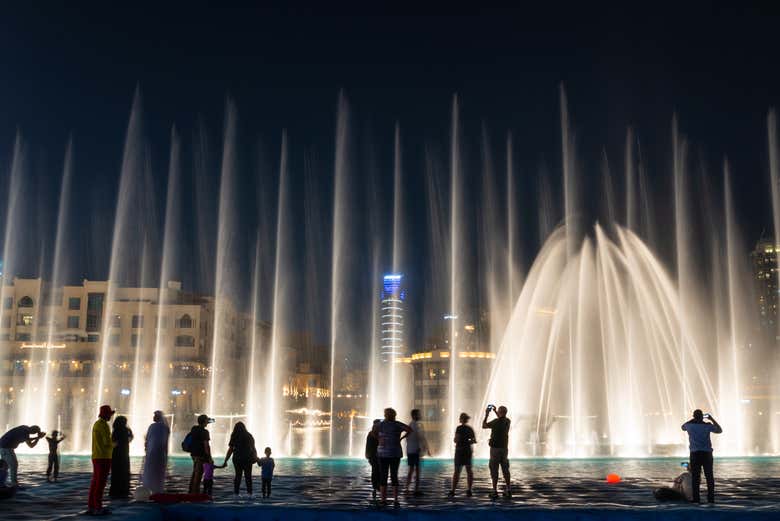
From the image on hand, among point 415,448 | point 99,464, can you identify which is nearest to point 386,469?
point 415,448

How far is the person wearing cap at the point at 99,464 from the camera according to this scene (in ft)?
32.8

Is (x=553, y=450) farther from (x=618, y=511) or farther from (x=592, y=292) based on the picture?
(x=618, y=511)

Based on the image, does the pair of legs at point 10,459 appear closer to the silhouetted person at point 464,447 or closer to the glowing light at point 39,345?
the silhouetted person at point 464,447

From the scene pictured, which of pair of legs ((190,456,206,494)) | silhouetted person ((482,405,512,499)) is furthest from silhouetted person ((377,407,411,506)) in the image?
pair of legs ((190,456,206,494))

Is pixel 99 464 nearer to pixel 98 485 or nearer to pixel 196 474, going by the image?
pixel 98 485

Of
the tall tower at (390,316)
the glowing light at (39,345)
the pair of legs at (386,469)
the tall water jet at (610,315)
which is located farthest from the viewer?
the tall tower at (390,316)

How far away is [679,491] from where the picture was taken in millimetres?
12703

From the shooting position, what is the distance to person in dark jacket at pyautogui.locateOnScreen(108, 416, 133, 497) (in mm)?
12852

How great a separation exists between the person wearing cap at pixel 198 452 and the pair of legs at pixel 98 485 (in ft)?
7.27

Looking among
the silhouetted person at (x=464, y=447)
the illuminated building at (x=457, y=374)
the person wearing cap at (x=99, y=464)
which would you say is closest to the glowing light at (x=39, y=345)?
the illuminated building at (x=457, y=374)

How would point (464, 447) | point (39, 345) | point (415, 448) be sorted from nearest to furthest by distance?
point (464, 447) → point (415, 448) → point (39, 345)

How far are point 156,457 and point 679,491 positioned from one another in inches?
323

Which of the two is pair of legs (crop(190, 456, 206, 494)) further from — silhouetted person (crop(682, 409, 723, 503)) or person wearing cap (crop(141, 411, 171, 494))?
silhouetted person (crop(682, 409, 723, 503))

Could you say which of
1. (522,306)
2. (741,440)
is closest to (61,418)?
(522,306)
